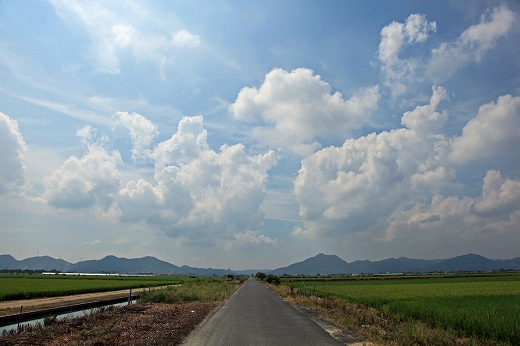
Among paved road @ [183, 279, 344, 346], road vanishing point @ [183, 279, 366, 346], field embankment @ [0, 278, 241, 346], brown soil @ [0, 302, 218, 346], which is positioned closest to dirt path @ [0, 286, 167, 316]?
field embankment @ [0, 278, 241, 346]

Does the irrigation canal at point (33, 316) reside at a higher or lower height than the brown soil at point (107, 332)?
lower

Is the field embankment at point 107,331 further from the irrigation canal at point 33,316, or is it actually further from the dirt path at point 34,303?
the dirt path at point 34,303

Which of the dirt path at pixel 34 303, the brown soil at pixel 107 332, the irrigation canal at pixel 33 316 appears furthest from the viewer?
the dirt path at pixel 34 303

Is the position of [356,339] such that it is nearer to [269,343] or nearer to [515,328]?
[269,343]

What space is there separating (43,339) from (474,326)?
16917 millimetres

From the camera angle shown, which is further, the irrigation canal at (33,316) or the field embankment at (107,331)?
the irrigation canal at (33,316)

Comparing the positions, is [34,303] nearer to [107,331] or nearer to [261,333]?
[107,331]

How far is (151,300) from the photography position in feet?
100

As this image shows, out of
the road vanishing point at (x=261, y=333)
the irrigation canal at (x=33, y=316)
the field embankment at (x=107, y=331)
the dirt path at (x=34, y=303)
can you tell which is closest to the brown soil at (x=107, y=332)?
the field embankment at (x=107, y=331)

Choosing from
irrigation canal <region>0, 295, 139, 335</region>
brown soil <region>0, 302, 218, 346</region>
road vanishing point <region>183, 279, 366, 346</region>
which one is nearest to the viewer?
road vanishing point <region>183, 279, 366, 346</region>

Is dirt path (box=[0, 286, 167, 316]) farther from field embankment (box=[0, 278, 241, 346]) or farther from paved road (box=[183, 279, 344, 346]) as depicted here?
paved road (box=[183, 279, 344, 346])

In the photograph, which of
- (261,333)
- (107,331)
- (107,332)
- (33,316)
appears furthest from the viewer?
(33,316)

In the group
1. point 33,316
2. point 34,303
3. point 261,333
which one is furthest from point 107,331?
point 34,303

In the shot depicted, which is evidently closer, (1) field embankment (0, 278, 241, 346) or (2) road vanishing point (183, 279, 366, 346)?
(2) road vanishing point (183, 279, 366, 346)
